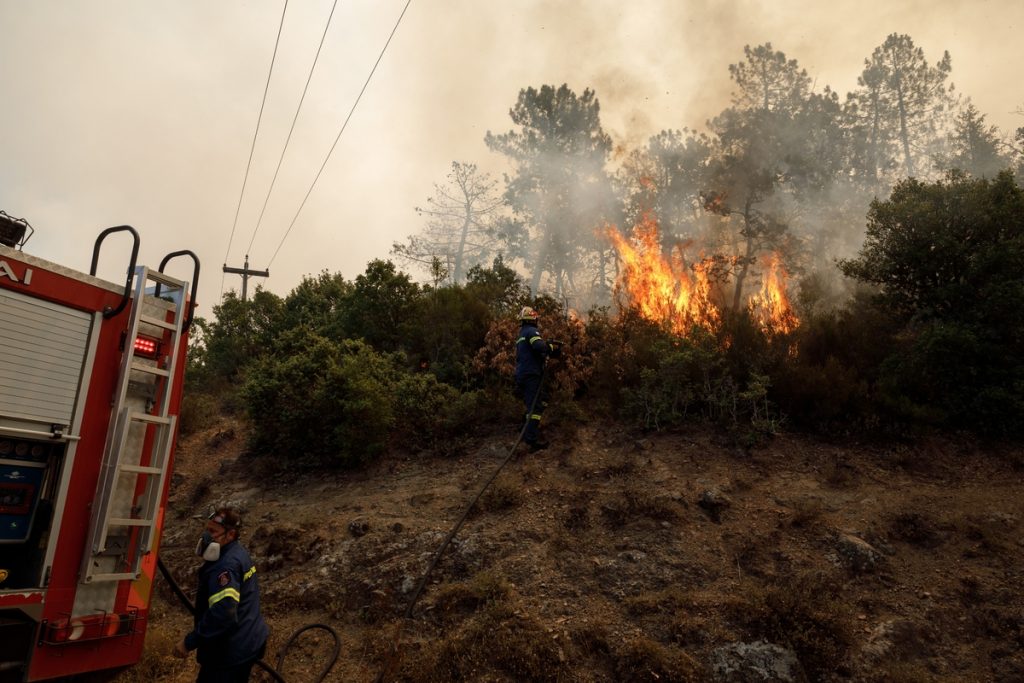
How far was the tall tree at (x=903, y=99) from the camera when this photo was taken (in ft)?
110

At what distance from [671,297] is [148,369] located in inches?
440

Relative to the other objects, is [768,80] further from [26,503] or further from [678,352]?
[26,503]

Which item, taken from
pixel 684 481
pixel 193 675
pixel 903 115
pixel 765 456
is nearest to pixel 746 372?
pixel 765 456

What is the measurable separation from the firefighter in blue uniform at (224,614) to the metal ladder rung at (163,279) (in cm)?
196

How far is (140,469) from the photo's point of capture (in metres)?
4.21

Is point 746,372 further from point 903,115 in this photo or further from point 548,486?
point 903,115

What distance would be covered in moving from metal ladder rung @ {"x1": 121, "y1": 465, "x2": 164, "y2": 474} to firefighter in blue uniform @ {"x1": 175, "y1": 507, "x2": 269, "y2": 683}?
0.59 meters

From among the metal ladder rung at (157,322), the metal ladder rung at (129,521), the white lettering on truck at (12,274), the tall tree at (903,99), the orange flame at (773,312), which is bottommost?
the metal ladder rung at (129,521)

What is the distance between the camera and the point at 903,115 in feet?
112

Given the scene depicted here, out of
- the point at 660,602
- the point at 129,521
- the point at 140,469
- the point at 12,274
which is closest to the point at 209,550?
the point at 129,521

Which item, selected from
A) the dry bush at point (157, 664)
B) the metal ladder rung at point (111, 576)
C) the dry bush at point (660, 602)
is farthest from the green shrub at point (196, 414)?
the dry bush at point (660, 602)

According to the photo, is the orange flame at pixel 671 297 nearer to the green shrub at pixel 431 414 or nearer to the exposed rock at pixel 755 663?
the green shrub at pixel 431 414

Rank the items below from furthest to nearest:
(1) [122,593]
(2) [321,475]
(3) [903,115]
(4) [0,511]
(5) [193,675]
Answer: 1. (3) [903,115]
2. (2) [321,475]
3. (5) [193,675]
4. (1) [122,593]
5. (4) [0,511]

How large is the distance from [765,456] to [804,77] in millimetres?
24641
